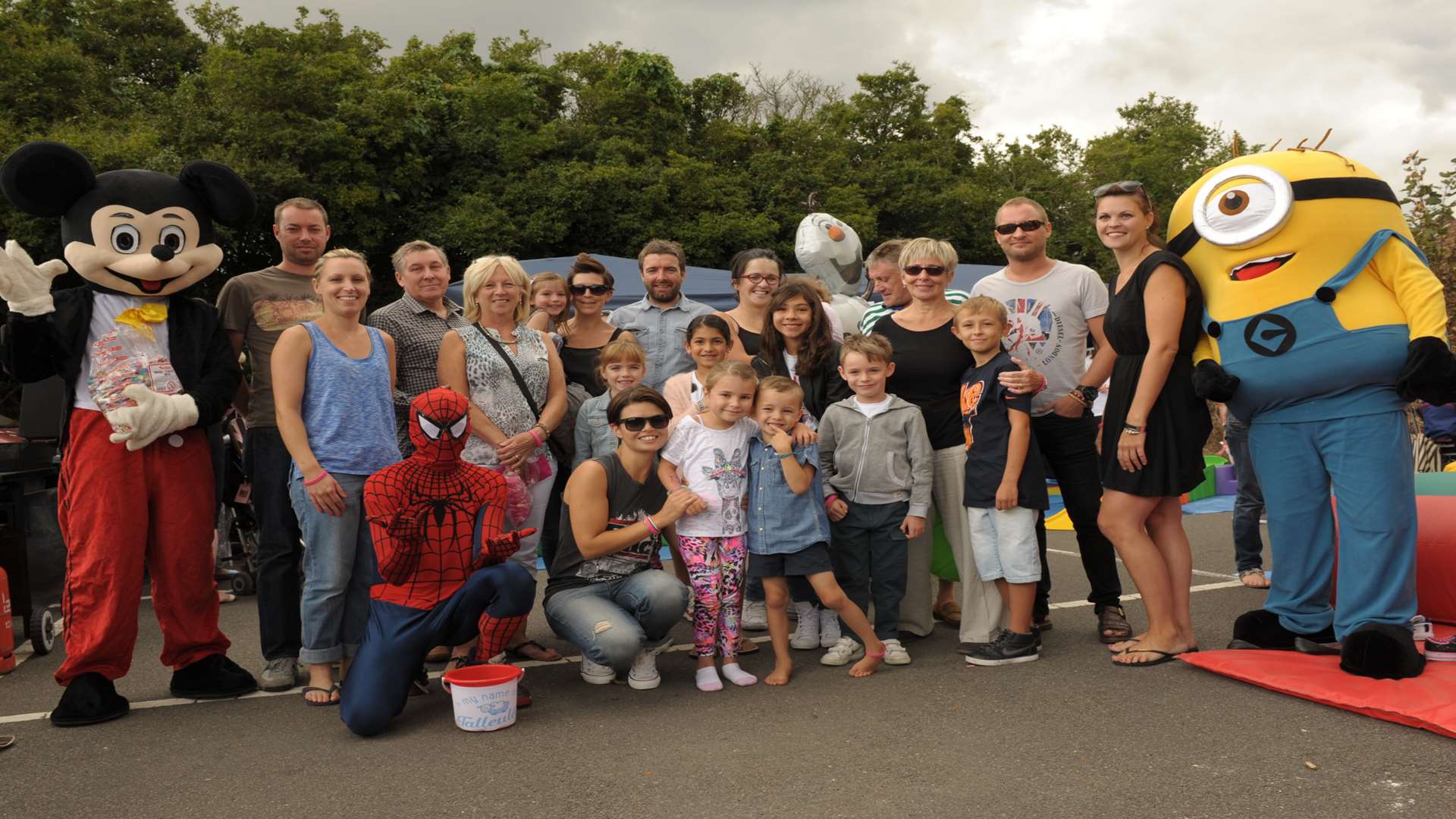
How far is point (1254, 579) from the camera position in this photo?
19.7ft

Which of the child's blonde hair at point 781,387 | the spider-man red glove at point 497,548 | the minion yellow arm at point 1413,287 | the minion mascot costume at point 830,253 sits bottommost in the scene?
the spider-man red glove at point 497,548

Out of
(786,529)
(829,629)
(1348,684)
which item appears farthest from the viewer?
(829,629)

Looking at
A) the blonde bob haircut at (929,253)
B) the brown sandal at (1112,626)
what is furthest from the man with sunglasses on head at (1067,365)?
the blonde bob haircut at (929,253)

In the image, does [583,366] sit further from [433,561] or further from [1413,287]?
[1413,287]

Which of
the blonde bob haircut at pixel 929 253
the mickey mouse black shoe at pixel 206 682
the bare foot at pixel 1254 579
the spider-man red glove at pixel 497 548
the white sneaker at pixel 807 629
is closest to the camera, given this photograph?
the spider-man red glove at pixel 497 548

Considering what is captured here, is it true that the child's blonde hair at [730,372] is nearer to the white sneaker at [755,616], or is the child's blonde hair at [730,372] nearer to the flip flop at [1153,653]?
the white sneaker at [755,616]

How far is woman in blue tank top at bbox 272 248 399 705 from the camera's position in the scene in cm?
408

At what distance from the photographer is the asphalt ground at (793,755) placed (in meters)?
3.01

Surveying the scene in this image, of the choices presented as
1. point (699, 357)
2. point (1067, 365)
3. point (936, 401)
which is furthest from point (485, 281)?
point (1067, 365)

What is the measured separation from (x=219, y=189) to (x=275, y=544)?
1540mm

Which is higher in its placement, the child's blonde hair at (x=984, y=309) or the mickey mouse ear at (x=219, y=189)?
the mickey mouse ear at (x=219, y=189)

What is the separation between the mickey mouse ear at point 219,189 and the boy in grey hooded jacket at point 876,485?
274 centimetres

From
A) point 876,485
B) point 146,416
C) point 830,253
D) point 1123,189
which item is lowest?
point 876,485

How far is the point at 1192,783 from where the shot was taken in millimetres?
3045
